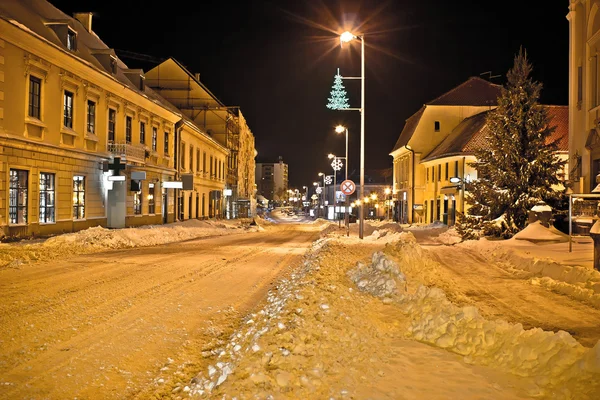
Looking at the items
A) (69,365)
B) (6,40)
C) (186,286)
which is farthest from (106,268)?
(6,40)

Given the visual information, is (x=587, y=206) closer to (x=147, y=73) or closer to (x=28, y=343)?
(x=28, y=343)

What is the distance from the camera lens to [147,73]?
178 feet

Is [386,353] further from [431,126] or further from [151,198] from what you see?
[431,126]

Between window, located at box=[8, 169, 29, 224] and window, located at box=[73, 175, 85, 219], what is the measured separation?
415cm

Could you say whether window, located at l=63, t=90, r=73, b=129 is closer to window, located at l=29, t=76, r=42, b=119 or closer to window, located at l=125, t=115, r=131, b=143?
window, located at l=29, t=76, r=42, b=119

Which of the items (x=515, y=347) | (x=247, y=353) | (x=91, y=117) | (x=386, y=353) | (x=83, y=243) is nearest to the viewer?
(x=247, y=353)

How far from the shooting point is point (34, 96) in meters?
21.5

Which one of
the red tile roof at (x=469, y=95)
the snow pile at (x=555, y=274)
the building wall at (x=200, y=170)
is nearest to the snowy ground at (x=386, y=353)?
the snow pile at (x=555, y=274)

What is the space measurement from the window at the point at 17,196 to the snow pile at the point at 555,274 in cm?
1722

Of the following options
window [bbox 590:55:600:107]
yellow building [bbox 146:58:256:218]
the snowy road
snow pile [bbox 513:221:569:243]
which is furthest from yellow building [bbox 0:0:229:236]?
window [bbox 590:55:600:107]

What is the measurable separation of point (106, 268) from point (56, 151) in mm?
10819

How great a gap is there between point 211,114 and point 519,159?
137 ft

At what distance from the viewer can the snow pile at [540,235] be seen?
2030 centimetres

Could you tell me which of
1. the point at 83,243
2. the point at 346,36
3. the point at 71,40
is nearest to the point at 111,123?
the point at 71,40
